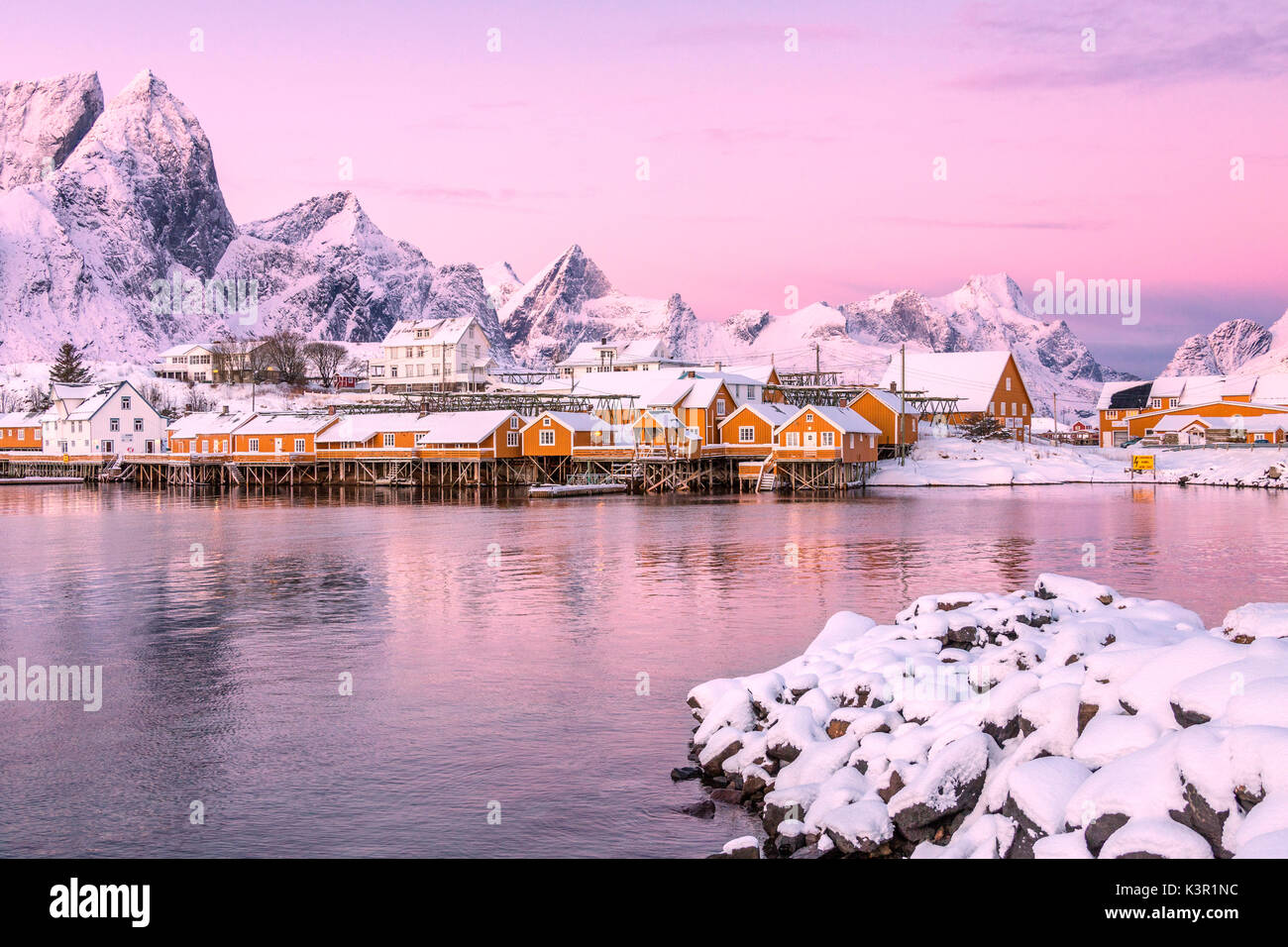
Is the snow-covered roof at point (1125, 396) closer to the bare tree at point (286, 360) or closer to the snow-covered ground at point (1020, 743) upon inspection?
the bare tree at point (286, 360)

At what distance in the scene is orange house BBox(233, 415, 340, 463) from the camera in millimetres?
95500

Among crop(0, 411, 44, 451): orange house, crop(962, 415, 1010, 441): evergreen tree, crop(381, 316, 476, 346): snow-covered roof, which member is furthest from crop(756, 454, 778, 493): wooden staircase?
crop(0, 411, 44, 451): orange house

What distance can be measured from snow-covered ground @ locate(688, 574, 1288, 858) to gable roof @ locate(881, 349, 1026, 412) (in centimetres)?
9271

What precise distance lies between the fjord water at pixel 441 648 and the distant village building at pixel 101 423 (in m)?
59.3

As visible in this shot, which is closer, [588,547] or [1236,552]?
[1236,552]

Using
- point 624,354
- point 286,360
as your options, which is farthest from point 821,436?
point 286,360

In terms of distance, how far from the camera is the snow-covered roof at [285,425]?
95894 mm

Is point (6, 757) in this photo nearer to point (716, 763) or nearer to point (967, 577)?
point (716, 763)

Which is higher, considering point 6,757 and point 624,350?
point 624,350

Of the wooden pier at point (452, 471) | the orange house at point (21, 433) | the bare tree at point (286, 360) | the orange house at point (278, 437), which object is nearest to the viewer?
the wooden pier at point (452, 471)

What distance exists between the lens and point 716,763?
44.6ft

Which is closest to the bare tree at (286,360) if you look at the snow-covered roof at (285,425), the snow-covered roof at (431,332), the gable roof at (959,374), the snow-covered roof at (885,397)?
the snow-covered roof at (431,332)
